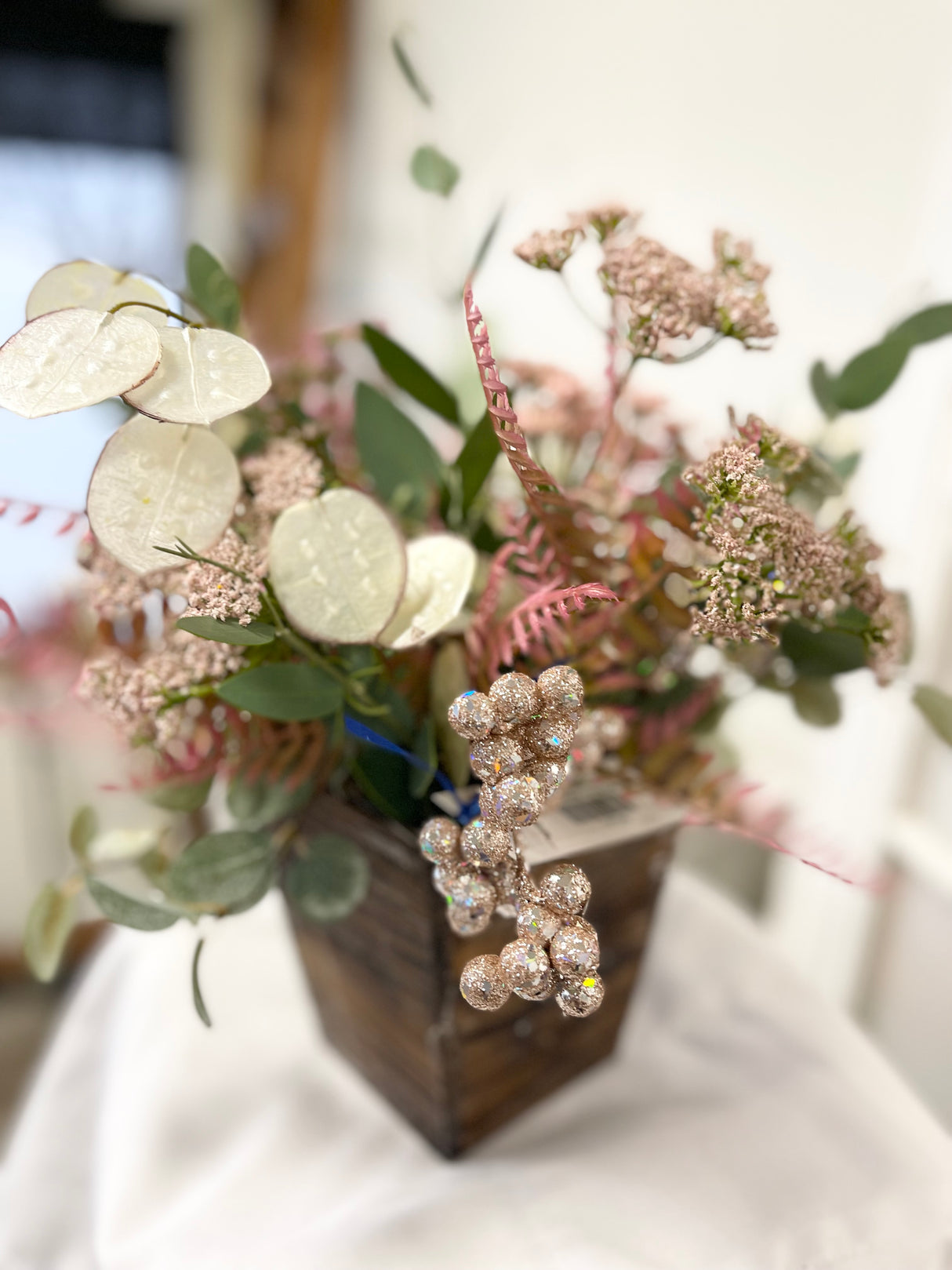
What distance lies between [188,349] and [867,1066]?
0.60m

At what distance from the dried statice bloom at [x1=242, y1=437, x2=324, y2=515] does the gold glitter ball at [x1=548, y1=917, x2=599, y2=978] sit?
0.67 feet

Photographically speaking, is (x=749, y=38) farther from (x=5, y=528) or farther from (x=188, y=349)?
(x=5, y=528)

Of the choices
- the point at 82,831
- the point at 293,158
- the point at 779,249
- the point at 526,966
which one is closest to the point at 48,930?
the point at 82,831

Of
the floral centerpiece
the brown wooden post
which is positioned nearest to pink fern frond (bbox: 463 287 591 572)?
the floral centerpiece

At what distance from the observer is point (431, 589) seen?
1.19ft

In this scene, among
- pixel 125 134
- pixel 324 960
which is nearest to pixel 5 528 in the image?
pixel 125 134

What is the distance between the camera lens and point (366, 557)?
13.5 inches

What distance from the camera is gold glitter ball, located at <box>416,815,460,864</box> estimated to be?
34cm

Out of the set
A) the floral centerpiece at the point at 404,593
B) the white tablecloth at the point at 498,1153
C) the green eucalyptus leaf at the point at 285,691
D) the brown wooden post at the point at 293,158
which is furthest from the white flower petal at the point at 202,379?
the brown wooden post at the point at 293,158

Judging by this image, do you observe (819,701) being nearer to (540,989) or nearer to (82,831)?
(540,989)

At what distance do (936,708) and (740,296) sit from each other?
221mm

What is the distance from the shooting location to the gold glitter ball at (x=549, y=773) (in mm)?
297

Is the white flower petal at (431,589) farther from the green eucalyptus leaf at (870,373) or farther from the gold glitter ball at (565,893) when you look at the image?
the green eucalyptus leaf at (870,373)

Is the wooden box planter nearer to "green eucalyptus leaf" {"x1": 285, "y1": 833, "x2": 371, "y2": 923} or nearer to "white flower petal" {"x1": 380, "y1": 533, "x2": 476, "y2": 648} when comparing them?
"green eucalyptus leaf" {"x1": 285, "y1": 833, "x2": 371, "y2": 923}
